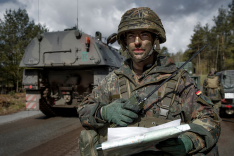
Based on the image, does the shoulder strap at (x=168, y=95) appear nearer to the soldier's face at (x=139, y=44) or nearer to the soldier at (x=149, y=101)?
the soldier at (x=149, y=101)

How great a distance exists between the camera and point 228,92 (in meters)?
6.19

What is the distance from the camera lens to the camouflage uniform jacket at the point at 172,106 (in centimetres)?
124

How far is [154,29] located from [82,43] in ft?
14.2

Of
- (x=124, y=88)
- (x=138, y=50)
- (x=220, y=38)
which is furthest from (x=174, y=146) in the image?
(x=220, y=38)

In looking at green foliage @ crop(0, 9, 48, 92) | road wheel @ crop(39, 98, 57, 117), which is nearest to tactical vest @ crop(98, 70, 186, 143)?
road wheel @ crop(39, 98, 57, 117)

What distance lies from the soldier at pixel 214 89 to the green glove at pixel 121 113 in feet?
19.7

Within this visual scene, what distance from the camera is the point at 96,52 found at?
543 centimetres

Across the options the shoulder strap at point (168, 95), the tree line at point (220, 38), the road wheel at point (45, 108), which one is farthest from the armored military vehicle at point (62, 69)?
the tree line at point (220, 38)

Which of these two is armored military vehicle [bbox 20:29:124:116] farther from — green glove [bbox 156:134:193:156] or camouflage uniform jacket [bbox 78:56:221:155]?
green glove [bbox 156:134:193:156]

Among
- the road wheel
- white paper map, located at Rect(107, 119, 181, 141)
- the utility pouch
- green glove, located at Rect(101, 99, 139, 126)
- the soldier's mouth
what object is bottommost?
the road wheel

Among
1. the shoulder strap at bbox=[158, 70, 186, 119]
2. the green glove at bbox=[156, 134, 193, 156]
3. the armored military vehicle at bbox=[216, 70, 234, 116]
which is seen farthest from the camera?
the armored military vehicle at bbox=[216, 70, 234, 116]

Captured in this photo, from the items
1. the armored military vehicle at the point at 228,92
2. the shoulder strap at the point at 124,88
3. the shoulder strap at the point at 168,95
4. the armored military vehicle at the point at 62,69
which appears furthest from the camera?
the armored military vehicle at the point at 228,92

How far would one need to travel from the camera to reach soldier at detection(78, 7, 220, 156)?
4.06ft

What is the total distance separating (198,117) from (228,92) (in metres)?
5.90
